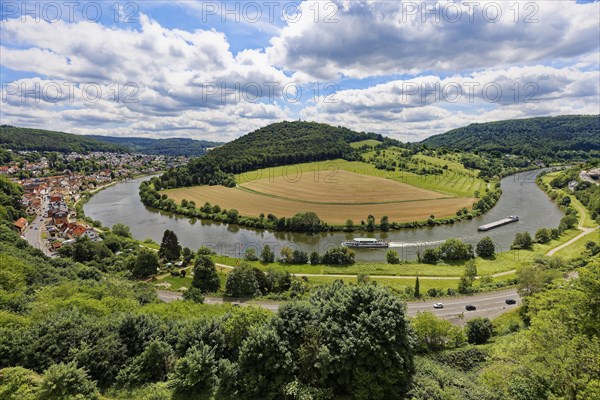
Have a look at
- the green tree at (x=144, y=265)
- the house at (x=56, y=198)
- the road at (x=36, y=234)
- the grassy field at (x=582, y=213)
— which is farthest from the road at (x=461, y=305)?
the house at (x=56, y=198)

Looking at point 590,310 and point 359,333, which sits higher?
point 590,310

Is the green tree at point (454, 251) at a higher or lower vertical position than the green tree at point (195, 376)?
lower

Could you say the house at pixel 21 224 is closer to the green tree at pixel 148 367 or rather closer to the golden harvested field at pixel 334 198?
the golden harvested field at pixel 334 198

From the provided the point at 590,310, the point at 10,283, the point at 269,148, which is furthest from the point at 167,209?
the point at 590,310

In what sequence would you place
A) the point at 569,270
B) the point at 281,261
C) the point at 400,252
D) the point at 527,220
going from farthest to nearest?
the point at 527,220
the point at 400,252
the point at 281,261
the point at 569,270

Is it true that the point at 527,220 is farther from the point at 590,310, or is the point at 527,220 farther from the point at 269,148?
the point at 269,148

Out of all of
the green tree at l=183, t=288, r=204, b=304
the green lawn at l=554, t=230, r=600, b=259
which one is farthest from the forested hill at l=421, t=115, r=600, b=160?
the green tree at l=183, t=288, r=204, b=304

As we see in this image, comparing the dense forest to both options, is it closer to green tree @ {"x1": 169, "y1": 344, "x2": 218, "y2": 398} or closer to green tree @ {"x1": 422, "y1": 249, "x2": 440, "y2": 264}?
green tree @ {"x1": 169, "y1": 344, "x2": 218, "y2": 398}
